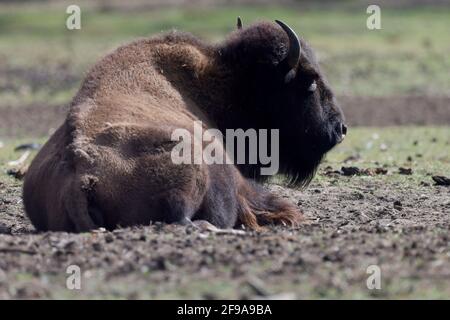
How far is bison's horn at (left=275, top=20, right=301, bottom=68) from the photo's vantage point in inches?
346

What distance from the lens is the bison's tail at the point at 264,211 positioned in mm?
8023

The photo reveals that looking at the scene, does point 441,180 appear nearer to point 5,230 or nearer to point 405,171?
point 405,171

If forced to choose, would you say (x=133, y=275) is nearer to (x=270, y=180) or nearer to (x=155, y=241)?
(x=155, y=241)

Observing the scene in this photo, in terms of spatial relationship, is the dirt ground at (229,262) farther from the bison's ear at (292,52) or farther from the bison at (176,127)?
the bison's ear at (292,52)

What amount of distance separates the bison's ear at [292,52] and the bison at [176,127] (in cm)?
1

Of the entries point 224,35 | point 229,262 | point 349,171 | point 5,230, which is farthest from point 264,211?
point 224,35

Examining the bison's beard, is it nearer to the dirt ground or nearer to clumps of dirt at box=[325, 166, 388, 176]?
clumps of dirt at box=[325, 166, 388, 176]

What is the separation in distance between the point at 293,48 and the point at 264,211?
1.40 metres

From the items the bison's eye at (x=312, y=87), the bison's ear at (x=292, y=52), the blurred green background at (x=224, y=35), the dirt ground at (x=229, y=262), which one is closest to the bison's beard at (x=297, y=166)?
the bison's eye at (x=312, y=87)

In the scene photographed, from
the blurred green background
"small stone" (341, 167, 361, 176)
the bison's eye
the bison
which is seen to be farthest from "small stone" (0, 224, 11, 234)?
the blurred green background

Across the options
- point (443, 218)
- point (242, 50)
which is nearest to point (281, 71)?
point (242, 50)
